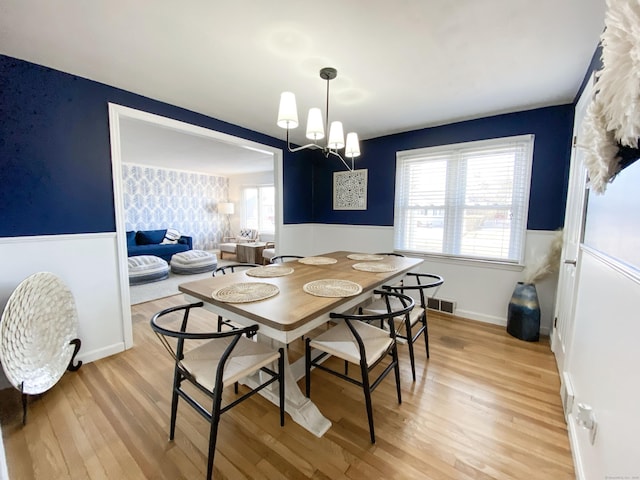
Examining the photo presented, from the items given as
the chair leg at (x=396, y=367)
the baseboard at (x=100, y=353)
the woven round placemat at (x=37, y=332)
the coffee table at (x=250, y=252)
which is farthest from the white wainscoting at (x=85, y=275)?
the coffee table at (x=250, y=252)

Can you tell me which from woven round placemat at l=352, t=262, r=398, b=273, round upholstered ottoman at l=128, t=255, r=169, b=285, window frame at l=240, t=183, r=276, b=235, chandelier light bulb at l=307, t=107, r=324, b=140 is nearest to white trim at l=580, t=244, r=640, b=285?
woven round placemat at l=352, t=262, r=398, b=273

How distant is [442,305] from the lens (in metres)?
3.24

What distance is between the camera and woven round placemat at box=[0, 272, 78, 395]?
1.49 metres

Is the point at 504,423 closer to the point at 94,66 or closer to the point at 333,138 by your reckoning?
the point at 333,138

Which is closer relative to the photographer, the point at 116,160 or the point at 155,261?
the point at 116,160

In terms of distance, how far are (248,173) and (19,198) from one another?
616cm

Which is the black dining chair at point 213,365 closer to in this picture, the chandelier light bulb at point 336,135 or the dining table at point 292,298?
the dining table at point 292,298

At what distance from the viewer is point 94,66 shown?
1.92 m

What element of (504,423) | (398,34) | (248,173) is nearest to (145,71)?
(398,34)

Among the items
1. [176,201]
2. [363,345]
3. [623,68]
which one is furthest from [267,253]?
[623,68]

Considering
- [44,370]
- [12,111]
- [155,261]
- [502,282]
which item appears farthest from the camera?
[155,261]

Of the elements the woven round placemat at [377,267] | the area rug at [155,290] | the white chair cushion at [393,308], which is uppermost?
the woven round placemat at [377,267]

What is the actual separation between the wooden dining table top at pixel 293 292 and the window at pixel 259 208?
217 inches

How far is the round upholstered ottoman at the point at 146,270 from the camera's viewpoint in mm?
4262
